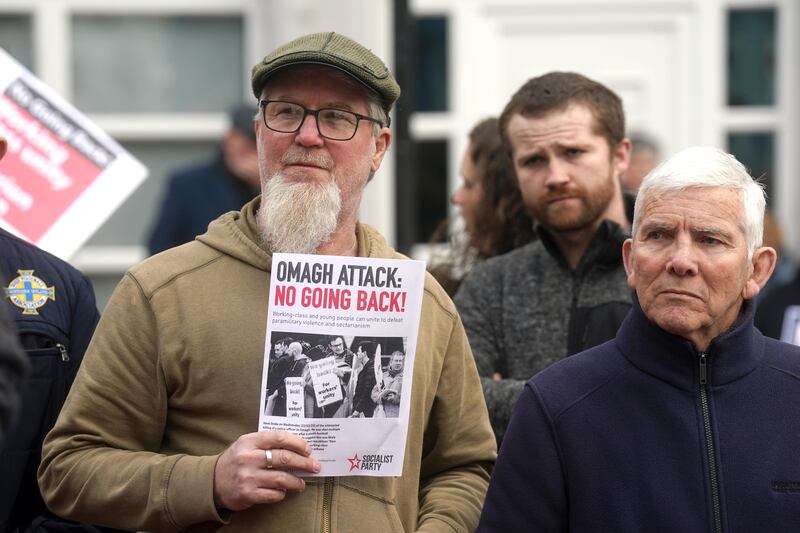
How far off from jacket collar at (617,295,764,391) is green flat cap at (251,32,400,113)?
0.78 meters

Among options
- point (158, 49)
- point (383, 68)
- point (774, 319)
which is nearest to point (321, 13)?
point (158, 49)

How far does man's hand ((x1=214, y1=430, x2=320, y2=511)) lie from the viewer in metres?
2.98

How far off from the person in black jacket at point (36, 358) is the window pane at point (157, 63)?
5093 mm

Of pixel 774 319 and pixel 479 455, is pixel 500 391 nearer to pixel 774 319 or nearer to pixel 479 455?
pixel 479 455

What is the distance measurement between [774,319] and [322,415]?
12.8ft

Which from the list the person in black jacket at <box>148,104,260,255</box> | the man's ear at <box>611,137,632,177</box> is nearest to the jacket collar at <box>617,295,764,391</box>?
the man's ear at <box>611,137,632,177</box>

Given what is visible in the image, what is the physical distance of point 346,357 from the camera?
309 centimetres

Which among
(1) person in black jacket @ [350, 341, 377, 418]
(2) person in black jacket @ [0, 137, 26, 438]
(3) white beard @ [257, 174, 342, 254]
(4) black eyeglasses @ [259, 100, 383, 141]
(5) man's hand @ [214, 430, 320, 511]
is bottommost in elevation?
(5) man's hand @ [214, 430, 320, 511]

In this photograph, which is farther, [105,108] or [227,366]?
[105,108]

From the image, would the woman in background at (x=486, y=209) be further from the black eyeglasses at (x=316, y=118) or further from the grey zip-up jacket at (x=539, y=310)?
the black eyeglasses at (x=316, y=118)

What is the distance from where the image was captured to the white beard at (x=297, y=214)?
3.26 meters

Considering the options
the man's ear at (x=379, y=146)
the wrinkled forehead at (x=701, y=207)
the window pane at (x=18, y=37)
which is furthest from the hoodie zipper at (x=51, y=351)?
the window pane at (x=18, y=37)

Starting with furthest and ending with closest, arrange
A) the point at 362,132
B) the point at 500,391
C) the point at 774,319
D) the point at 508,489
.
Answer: the point at 774,319 → the point at 500,391 → the point at 362,132 → the point at 508,489

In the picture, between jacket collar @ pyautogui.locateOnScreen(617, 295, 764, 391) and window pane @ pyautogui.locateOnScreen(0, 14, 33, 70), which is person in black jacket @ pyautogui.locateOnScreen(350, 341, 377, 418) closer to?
jacket collar @ pyautogui.locateOnScreen(617, 295, 764, 391)
